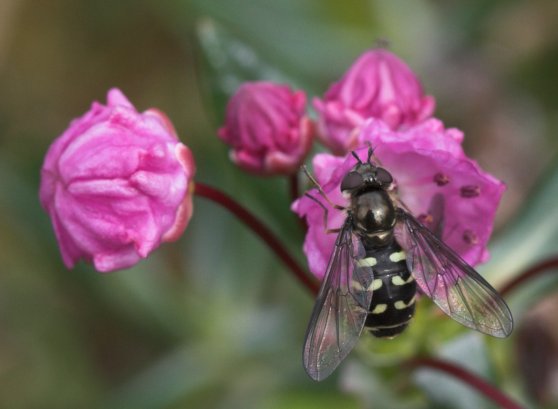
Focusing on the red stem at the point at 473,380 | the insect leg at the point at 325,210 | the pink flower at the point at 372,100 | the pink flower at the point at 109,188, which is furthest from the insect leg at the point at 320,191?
the red stem at the point at 473,380

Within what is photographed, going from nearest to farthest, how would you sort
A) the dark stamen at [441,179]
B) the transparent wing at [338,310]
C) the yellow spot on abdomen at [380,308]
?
the transparent wing at [338,310]
the yellow spot on abdomen at [380,308]
the dark stamen at [441,179]

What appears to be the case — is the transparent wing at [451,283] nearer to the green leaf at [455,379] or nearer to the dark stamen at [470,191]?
the dark stamen at [470,191]

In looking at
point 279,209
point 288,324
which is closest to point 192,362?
point 288,324

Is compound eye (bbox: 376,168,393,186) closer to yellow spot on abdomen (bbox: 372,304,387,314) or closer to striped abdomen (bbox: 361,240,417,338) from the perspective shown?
striped abdomen (bbox: 361,240,417,338)

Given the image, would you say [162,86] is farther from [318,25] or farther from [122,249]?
[122,249]

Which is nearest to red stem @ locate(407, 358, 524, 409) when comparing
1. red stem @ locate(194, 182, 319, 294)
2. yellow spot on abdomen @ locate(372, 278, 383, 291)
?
red stem @ locate(194, 182, 319, 294)

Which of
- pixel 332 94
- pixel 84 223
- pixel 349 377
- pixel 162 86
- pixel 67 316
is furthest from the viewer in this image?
pixel 162 86
